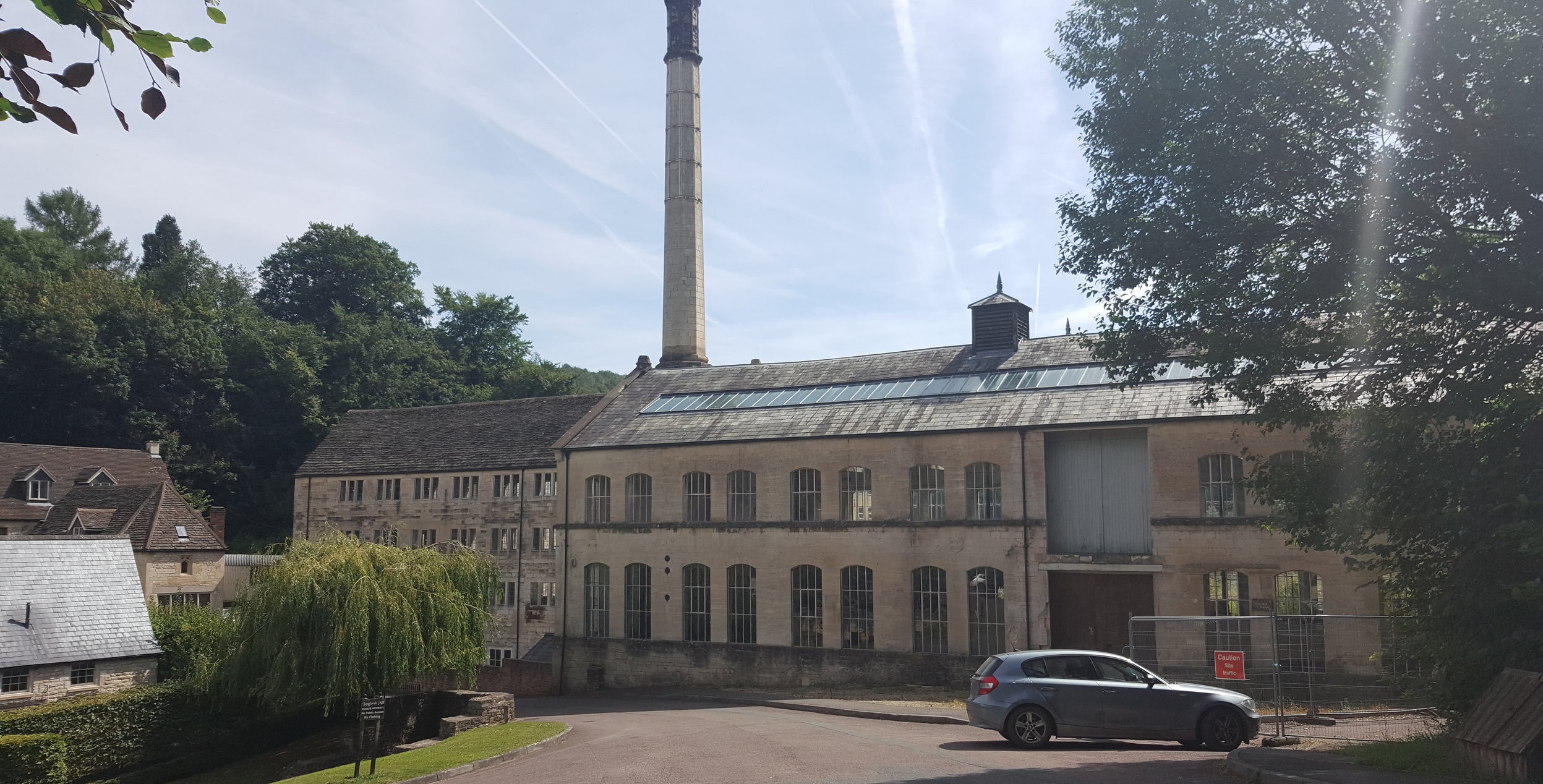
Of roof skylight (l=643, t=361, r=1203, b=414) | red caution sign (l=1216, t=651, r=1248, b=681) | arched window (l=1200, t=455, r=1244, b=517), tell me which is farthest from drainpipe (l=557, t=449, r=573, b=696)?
red caution sign (l=1216, t=651, r=1248, b=681)

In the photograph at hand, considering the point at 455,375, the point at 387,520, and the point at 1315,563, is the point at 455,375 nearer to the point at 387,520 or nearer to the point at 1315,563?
the point at 387,520

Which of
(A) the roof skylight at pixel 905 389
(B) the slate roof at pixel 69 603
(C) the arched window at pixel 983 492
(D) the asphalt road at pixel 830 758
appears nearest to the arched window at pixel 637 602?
(A) the roof skylight at pixel 905 389

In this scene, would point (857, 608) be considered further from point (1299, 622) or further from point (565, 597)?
point (1299, 622)

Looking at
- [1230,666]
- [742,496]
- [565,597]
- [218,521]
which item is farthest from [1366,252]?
[218,521]

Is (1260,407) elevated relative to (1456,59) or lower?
lower

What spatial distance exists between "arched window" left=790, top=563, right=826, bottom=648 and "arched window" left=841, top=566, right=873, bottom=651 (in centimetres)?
67

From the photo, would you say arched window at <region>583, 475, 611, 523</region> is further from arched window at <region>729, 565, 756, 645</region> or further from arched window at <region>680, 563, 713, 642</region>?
arched window at <region>729, 565, 756, 645</region>

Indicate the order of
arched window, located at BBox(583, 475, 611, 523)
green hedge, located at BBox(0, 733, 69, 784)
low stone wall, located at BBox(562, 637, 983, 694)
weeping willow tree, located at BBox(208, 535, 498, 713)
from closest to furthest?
1. green hedge, located at BBox(0, 733, 69, 784)
2. weeping willow tree, located at BBox(208, 535, 498, 713)
3. low stone wall, located at BBox(562, 637, 983, 694)
4. arched window, located at BBox(583, 475, 611, 523)

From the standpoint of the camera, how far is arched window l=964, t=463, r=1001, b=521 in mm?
29875

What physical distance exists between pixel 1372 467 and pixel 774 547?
21181 millimetres

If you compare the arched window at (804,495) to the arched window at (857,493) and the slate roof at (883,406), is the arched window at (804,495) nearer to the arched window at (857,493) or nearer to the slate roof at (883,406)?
the arched window at (857,493)

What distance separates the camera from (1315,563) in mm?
25125

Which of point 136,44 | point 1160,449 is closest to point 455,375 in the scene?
point 1160,449

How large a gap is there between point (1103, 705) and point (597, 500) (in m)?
24.7
